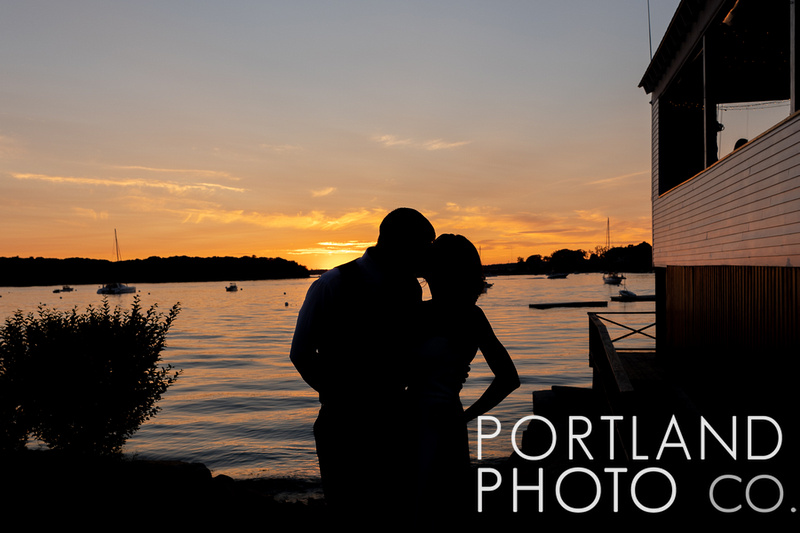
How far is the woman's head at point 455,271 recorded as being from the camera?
2.70 m

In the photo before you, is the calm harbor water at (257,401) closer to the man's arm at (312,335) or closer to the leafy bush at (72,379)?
the man's arm at (312,335)

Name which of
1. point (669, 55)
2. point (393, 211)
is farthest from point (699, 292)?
point (393, 211)

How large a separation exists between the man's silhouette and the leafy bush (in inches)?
227

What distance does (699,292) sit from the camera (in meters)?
11.9

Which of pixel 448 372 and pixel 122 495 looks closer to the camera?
pixel 448 372

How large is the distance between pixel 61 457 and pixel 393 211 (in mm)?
6036

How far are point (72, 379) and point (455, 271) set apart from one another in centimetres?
734

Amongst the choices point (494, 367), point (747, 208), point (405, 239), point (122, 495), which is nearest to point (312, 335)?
point (405, 239)

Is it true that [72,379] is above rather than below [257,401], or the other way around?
above

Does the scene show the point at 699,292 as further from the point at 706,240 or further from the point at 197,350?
the point at 197,350

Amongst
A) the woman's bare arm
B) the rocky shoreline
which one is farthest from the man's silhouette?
the rocky shoreline

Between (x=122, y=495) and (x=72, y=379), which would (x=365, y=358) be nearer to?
(x=122, y=495)

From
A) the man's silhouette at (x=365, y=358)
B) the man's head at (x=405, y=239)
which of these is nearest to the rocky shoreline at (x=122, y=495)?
the man's silhouette at (x=365, y=358)

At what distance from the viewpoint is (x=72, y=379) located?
8.10m
